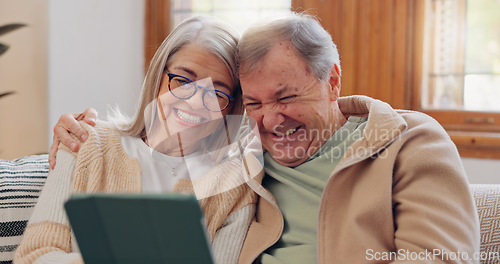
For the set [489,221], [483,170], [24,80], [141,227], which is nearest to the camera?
[141,227]

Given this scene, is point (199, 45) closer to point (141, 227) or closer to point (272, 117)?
point (272, 117)

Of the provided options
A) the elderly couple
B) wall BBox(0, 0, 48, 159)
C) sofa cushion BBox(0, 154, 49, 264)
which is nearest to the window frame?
the elderly couple

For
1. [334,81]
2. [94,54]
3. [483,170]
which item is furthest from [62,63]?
[483,170]

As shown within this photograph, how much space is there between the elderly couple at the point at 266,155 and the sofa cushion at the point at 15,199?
13 cm

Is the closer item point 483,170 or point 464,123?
point 483,170

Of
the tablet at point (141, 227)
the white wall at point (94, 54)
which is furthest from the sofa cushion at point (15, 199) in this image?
the white wall at point (94, 54)

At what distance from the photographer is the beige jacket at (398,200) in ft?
3.37

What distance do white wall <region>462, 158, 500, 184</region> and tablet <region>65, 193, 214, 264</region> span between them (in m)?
2.28

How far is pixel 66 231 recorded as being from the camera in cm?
118

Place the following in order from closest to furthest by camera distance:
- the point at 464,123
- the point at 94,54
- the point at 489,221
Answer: the point at 489,221 → the point at 464,123 → the point at 94,54

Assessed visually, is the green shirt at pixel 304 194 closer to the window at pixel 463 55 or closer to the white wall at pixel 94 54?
the window at pixel 463 55

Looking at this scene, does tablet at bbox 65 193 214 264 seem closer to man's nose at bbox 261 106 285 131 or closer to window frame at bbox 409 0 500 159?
man's nose at bbox 261 106 285 131

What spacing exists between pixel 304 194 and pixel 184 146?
36 centimetres

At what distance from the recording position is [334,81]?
4.44ft
